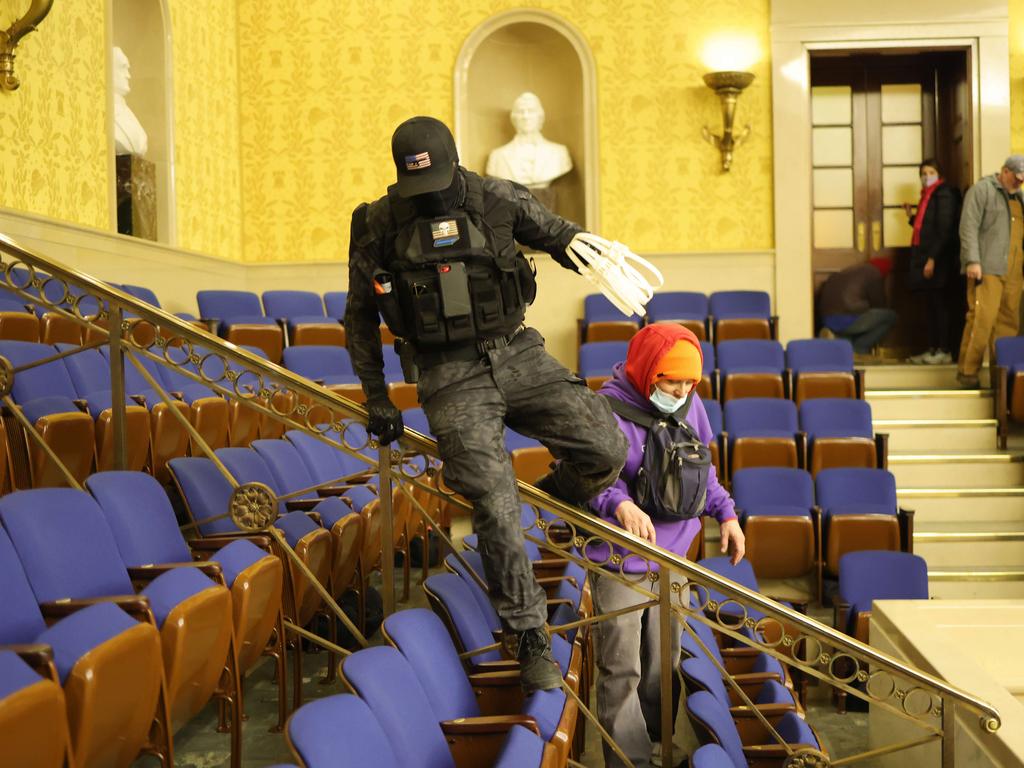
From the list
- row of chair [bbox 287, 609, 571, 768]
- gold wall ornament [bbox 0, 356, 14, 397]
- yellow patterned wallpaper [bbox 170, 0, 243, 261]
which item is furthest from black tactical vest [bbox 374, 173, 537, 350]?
yellow patterned wallpaper [bbox 170, 0, 243, 261]

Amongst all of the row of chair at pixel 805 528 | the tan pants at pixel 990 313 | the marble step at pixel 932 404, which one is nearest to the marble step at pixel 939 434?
the marble step at pixel 932 404

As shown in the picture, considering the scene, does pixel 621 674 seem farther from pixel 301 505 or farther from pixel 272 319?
pixel 272 319

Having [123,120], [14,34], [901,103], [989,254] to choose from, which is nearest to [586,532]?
[14,34]

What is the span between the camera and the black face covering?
7.27 feet

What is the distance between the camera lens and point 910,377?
673 cm

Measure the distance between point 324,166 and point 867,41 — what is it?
12.0 feet

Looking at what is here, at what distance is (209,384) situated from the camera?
2.70 m

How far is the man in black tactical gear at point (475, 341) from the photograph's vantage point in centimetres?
222

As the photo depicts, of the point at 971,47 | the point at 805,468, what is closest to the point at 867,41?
the point at 971,47

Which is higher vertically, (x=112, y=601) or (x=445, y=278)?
(x=445, y=278)

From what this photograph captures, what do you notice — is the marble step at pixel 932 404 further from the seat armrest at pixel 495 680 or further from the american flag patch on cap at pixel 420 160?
the american flag patch on cap at pixel 420 160

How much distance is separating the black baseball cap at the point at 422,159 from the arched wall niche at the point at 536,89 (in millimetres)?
5138

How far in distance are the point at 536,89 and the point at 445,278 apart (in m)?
5.85

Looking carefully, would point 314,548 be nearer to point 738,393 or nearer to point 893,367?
point 738,393
